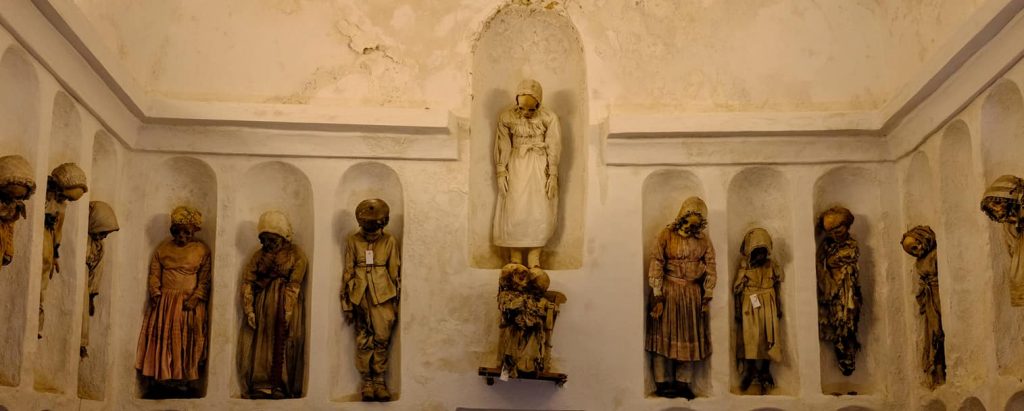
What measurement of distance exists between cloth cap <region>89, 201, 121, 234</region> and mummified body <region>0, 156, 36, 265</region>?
221cm

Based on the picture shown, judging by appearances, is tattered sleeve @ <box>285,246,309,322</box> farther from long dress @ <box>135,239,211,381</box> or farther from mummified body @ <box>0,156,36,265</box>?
mummified body @ <box>0,156,36,265</box>

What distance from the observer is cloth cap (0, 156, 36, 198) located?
909 centimetres

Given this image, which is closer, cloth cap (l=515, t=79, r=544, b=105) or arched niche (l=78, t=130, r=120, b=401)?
arched niche (l=78, t=130, r=120, b=401)

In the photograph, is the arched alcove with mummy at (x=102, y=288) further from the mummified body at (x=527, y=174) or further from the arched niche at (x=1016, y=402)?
the arched niche at (x=1016, y=402)

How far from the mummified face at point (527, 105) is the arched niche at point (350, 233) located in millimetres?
1398

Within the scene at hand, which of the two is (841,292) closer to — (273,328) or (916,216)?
(916,216)

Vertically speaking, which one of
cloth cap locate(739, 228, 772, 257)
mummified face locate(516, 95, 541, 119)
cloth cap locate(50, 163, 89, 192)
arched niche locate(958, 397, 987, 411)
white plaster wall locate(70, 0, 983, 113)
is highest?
white plaster wall locate(70, 0, 983, 113)

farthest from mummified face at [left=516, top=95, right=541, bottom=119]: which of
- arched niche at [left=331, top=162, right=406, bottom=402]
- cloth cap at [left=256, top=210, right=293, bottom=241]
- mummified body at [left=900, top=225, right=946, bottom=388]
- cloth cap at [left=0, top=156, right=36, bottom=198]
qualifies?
cloth cap at [left=0, top=156, right=36, bottom=198]

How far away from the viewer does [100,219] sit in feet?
37.9

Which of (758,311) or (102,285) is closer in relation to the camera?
(102,285)

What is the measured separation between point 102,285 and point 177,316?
78 centimetres

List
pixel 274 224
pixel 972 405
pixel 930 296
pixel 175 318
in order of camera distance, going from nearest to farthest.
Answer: pixel 972 405
pixel 930 296
pixel 175 318
pixel 274 224

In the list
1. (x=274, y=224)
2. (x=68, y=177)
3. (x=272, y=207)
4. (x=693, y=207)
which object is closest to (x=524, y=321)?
(x=693, y=207)

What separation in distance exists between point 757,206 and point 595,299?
76.6 inches
